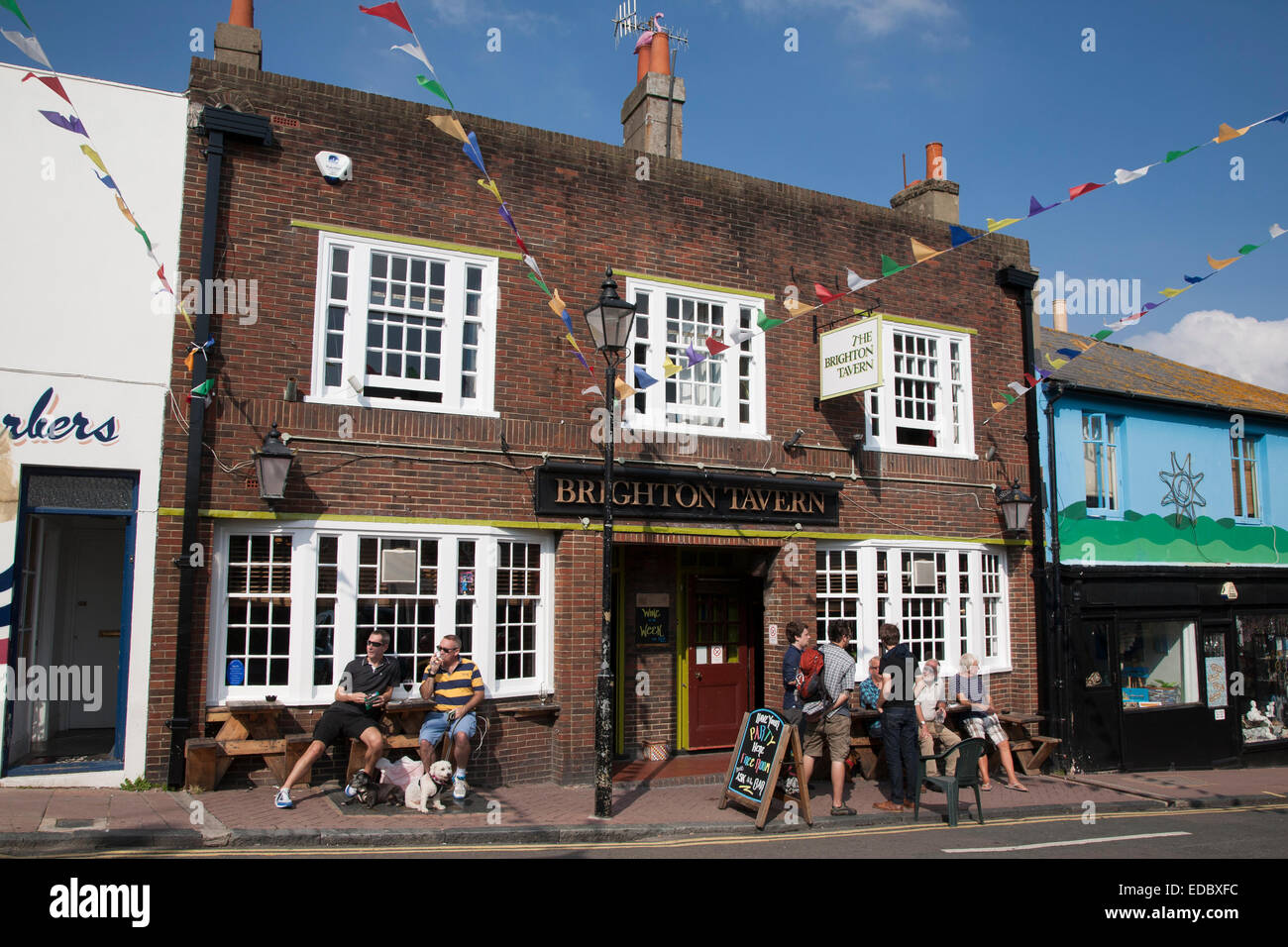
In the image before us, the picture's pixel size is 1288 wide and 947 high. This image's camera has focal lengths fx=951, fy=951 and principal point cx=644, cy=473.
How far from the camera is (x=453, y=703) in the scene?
951 centimetres

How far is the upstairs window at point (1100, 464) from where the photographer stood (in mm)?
14680

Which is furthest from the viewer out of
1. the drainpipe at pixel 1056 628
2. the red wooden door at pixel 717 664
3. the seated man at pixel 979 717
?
the drainpipe at pixel 1056 628

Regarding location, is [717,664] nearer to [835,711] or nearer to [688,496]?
[688,496]

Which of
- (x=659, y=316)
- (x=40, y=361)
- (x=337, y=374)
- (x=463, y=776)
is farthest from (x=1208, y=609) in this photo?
(x=40, y=361)

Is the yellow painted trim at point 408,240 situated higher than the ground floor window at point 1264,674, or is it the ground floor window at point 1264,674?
the yellow painted trim at point 408,240

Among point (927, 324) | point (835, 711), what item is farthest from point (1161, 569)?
point (835, 711)

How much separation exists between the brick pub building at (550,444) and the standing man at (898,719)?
2.13 metres

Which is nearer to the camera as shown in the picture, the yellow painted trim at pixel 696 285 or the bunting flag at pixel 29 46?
the bunting flag at pixel 29 46

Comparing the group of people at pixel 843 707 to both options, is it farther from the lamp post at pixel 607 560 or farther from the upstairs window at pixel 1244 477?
the upstairs window at pixel 1244 477

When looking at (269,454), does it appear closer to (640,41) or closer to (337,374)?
(337,374)

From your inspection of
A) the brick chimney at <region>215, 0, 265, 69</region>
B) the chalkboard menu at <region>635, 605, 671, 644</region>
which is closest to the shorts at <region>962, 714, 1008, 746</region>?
the chalkboard menu at <region>635, 605, 671, 644</region>

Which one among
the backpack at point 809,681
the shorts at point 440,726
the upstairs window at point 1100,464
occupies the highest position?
the upstairs window at point 1100,464

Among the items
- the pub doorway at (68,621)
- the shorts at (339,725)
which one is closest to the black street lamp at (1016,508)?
the shorts at (339,725)

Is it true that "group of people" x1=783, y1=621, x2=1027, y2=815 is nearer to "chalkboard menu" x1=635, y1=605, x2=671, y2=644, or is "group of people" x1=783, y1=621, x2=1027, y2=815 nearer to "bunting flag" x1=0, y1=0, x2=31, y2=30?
"chalkboard menu" x1=635, y1=605, x2=671, y2=644
